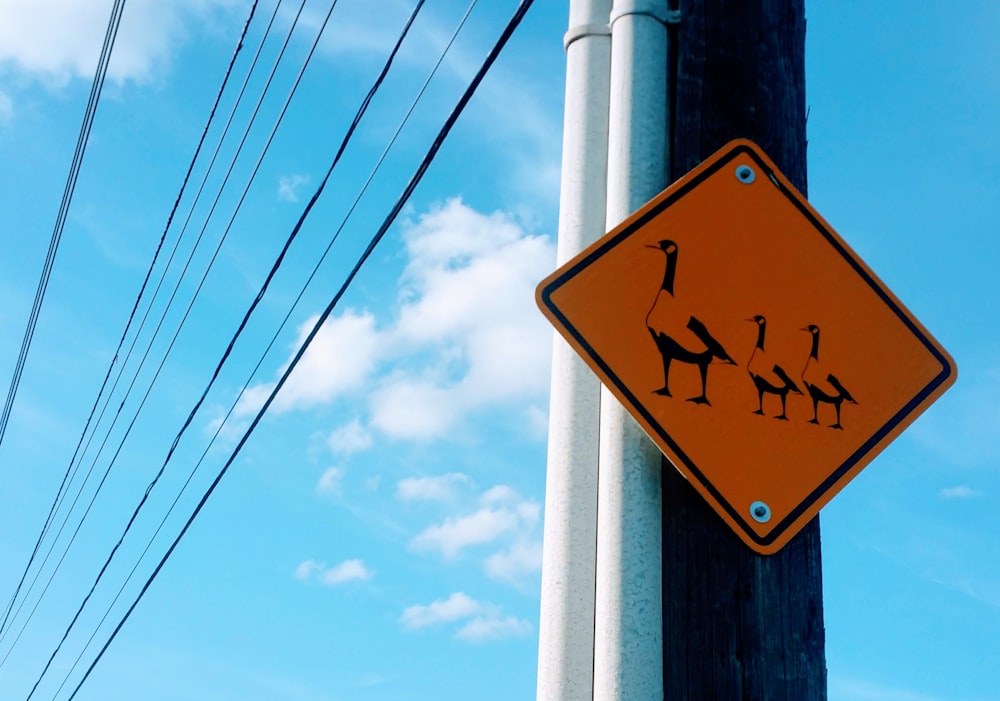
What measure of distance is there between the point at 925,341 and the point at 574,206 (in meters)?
0.78

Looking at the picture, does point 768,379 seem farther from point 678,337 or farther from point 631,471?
point 631,471

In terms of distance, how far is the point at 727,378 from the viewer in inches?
79.9

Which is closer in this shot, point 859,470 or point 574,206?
point 859,470

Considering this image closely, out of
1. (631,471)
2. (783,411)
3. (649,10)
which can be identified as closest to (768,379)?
(783,411)

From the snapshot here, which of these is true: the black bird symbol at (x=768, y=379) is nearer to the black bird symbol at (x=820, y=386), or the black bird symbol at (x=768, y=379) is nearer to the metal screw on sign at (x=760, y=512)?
the black bird symbol at (x=820, y=386)

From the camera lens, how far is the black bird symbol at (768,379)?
80.4 inches

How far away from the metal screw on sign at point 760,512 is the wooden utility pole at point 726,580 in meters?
0.06

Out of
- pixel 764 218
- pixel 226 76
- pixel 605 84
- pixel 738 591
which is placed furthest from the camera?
pixel 226 76

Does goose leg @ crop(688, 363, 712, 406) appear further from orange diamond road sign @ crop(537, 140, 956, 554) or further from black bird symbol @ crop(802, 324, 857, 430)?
black bird symbol @ crop(802, 324, 857, 430)

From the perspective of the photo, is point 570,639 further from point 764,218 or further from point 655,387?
point 764,218

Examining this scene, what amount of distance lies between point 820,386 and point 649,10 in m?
0.88

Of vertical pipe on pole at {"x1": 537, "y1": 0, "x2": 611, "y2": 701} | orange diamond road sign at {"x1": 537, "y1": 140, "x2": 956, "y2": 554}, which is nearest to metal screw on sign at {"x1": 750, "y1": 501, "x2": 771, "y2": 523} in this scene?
orange diamond road sign at {"x1": 537, "y1": 140, "x2": 956, "y2": 554}

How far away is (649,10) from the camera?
2.28 metres

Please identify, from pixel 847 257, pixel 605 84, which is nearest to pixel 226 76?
pixel 605 84
